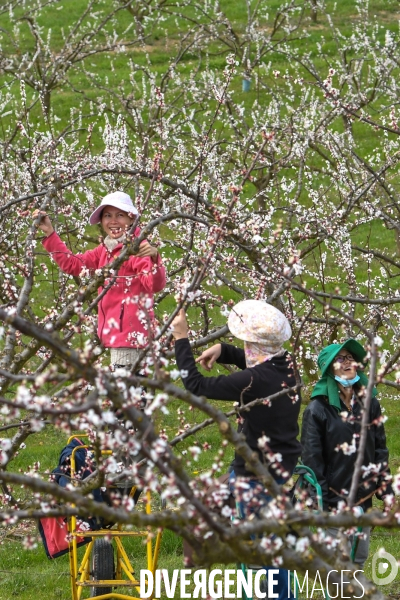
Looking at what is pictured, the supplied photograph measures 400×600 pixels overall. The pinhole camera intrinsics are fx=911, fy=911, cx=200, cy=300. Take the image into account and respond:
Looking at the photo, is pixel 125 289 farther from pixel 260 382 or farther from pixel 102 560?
Result: pixel 102 560

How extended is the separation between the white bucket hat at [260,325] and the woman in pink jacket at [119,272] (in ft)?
2.13

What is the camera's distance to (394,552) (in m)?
6.19

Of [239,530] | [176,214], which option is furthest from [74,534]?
[239,530]

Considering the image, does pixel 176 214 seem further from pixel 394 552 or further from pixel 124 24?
pixel 124 24

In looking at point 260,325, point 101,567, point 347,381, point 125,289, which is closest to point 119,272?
point 125,289

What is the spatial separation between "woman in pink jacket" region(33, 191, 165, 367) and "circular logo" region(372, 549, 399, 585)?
2.00 metres

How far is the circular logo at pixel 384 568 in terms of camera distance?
17.6 ft

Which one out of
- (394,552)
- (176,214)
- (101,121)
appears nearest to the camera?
(176,214)

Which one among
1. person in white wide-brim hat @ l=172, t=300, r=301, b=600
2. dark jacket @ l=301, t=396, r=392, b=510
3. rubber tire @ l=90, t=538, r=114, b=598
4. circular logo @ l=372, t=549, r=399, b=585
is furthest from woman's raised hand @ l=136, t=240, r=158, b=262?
circular logo @ l=372, t=549, r=399, b=585

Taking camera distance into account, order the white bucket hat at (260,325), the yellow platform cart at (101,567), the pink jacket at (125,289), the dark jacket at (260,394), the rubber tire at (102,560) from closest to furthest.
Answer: the dark jacket at (260,394), the white bucket hat at (260,325), the yellow platform cart at (101,567), the pink jacket at (125,289), the rubber tire at (102,560)

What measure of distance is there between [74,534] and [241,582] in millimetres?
810

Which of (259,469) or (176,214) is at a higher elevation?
(176,214)

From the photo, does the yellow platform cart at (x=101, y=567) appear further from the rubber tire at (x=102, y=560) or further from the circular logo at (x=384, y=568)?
the circular logo at (x=384, y=568)

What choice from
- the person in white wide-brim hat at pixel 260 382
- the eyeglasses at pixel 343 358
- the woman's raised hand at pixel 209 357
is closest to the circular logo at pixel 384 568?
the eyeglasses at pixel 343 358
